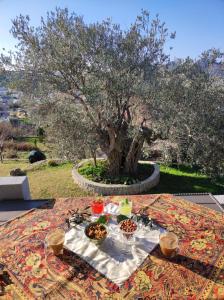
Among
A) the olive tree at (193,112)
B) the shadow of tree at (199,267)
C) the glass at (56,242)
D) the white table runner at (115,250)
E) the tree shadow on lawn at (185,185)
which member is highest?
the olive tree at (193,112)

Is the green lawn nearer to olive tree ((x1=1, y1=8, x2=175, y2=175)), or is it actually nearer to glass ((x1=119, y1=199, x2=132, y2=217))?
olive tree ((x1=1, y1=8, x2=175, y2=175))

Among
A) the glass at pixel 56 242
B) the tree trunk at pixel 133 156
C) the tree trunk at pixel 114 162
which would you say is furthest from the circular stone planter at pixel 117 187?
the glass at pixel 56 242

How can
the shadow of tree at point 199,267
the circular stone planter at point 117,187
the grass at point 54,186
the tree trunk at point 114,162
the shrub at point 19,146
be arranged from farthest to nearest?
the shrub at point 19,146
the tree trunk at point 114,162
the grass at point 54,186
the circular stone planter at point 117,187
the shadow of tree at point 199,267

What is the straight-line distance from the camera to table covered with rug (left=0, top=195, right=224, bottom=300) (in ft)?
7.45

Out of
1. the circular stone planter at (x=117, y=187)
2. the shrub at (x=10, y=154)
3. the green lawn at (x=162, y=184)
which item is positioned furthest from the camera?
the shrub at (x=10, y=154)

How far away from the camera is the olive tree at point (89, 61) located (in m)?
6.51

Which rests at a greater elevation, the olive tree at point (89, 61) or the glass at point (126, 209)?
the olive tree at point (89, 61)

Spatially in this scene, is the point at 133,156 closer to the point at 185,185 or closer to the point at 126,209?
the point at 185,185

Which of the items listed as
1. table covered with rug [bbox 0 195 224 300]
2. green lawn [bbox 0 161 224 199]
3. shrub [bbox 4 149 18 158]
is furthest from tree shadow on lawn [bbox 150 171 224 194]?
shrub [bbox 4 149 18 158]

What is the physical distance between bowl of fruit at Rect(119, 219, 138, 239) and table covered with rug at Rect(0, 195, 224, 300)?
0.33 metres

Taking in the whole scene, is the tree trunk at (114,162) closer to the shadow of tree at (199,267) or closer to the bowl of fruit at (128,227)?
the bowl of fruit at (128,227)

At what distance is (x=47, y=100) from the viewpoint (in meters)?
7.45

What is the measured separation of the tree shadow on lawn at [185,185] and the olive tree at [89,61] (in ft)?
8.37

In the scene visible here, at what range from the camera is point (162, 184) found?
9398 mm
